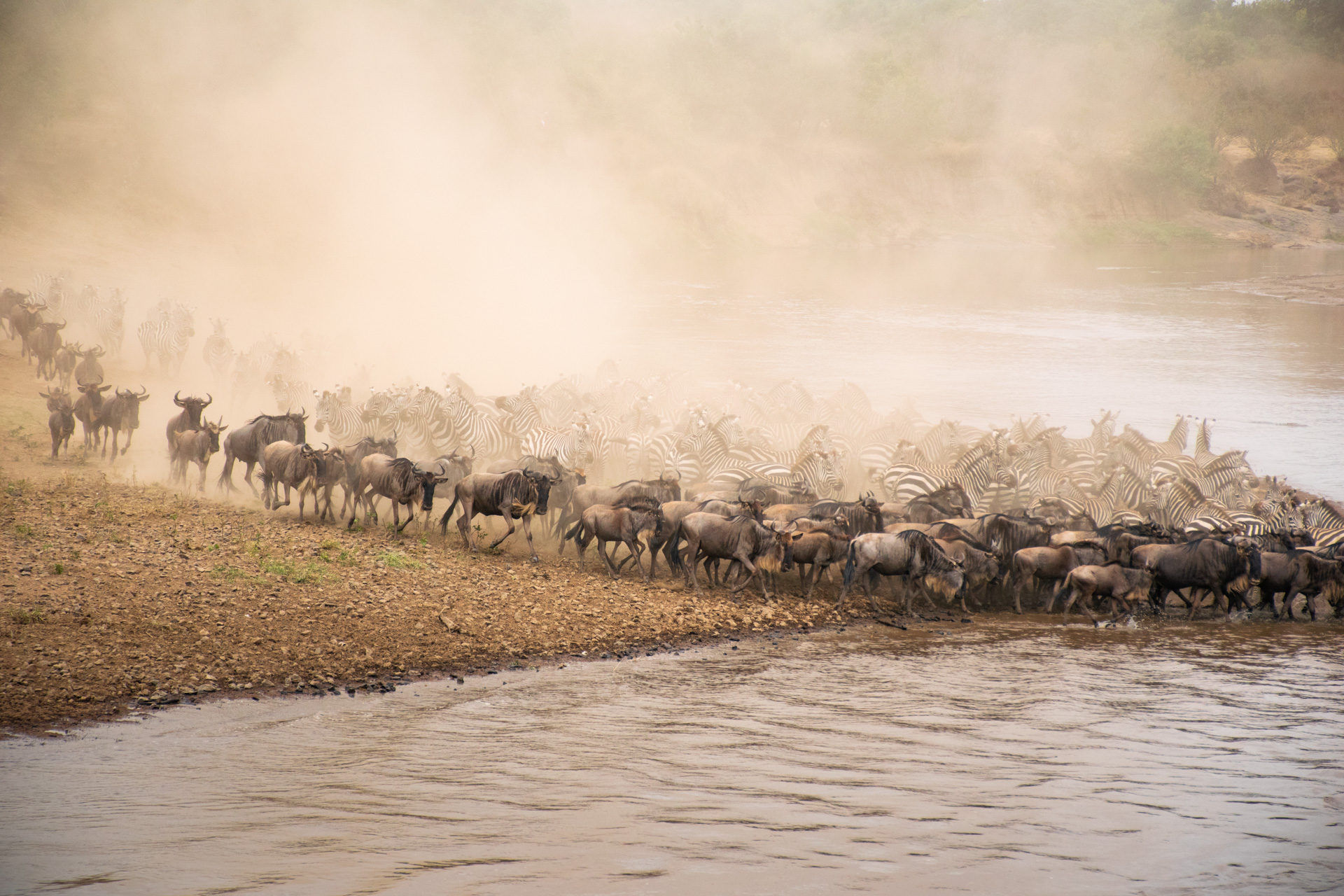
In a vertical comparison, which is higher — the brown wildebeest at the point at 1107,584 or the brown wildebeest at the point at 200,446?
the brown wildebeest at the point at 200,446

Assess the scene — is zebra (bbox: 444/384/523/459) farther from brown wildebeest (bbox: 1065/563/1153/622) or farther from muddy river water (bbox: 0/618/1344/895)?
brown wildebeest (bbox: 1065/563/1153/622)

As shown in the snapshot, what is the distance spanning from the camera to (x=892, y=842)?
567 cm

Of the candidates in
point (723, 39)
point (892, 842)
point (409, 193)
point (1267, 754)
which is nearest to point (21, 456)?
point (892, 842)

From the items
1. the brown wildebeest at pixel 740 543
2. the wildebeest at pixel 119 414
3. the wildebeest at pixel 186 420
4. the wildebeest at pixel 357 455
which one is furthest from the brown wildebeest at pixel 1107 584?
the wildebeest at pixel 119 414

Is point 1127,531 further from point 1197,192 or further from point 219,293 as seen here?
point 1197,192

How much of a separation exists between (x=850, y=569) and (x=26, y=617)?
762cm

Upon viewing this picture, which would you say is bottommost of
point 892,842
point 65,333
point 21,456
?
point 892,842

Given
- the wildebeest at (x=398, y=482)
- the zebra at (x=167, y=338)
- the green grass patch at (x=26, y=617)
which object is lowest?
the green grass patch at (x=26, y=617)

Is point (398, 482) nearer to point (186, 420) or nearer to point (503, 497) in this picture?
point (503, 497)

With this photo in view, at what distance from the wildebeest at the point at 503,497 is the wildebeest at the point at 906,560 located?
3665 millimetres

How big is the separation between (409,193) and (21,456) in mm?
39199

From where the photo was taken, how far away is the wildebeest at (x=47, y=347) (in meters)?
20.2

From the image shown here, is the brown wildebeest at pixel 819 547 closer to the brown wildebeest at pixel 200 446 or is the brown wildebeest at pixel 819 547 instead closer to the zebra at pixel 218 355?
the brown wildebeest at pixel 200 446

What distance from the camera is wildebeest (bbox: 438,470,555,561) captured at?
476 inches
